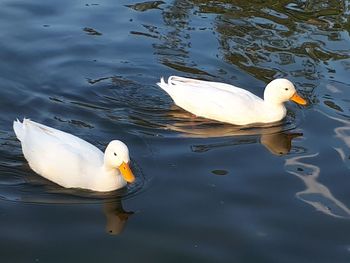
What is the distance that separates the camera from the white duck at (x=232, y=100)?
8258 mm

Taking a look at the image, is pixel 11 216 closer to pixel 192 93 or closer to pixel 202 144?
pixel 202 144

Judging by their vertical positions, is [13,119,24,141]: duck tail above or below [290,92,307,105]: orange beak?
below

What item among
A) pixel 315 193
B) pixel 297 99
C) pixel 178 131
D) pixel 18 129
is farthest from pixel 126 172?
pixel 297 99

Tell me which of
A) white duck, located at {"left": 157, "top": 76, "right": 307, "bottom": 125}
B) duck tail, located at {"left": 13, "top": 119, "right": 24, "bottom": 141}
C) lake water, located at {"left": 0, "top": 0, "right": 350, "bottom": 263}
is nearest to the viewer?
lake water, located at {"left": 0, "top": 0, "right": 350, "bottom": 263}

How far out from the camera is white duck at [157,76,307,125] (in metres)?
8.26

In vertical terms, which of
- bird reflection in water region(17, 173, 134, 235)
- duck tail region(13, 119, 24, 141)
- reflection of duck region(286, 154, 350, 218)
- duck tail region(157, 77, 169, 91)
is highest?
duck tail region(157, 77, 169, 91)

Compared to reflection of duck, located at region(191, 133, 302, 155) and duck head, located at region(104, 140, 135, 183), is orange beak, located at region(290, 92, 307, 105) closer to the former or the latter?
reflection of duck, located at region(191, 133, 302, 155)

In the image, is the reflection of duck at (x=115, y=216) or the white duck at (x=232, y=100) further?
the white duck at (x=232, y=100)

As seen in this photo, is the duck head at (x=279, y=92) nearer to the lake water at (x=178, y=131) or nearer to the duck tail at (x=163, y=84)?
the lake water at (x=178, y=131)

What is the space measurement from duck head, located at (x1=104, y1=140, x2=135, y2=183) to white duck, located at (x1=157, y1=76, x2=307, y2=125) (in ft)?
6.86

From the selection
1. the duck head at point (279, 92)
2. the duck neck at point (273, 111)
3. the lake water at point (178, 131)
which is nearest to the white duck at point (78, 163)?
the lake water at point (178, 131)

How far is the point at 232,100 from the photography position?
8281mm

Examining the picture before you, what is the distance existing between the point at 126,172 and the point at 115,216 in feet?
1.37

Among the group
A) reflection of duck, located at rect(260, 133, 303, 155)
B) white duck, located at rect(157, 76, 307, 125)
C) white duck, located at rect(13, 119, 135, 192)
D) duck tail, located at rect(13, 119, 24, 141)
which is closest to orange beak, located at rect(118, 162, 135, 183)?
white duck, located at rect(13, 119, 135, 192)
